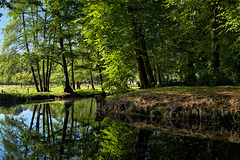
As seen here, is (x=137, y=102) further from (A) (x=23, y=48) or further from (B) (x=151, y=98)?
(A) (x=23, y=48)

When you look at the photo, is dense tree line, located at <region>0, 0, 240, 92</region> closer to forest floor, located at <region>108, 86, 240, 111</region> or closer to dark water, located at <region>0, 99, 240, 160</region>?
forest floor, located at <region>108, 86, 240, 111</region>

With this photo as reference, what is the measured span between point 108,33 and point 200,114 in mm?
7214

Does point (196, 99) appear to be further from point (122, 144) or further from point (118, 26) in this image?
point (118, 26)

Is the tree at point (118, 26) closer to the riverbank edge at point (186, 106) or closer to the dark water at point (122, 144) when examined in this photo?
the riverbank edge at point (186, 106)

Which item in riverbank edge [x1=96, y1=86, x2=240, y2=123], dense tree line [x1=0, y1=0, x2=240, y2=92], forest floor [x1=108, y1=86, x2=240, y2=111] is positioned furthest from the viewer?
dense tree line [x1=0, y1=0, x2=240, y2=92]

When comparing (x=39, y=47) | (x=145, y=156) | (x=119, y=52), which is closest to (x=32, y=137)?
(x=145, y=156)

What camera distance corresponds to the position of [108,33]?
10977mm

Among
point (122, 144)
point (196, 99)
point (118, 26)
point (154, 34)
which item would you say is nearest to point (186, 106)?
point (196, 99)

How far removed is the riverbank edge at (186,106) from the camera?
5996 mm

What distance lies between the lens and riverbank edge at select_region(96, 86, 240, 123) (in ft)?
19.7

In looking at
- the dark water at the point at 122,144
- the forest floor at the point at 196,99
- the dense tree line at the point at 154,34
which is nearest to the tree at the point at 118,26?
the dense tree line at the point at 154,34

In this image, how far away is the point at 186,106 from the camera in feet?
21.9

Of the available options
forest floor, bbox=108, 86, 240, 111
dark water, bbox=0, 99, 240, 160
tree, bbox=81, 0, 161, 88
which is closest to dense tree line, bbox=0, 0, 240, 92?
tree, bbox=81, 0, 161, 88

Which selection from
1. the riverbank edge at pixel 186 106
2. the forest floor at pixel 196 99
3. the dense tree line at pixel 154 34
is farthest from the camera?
the dense tree line at pixel 154 34
